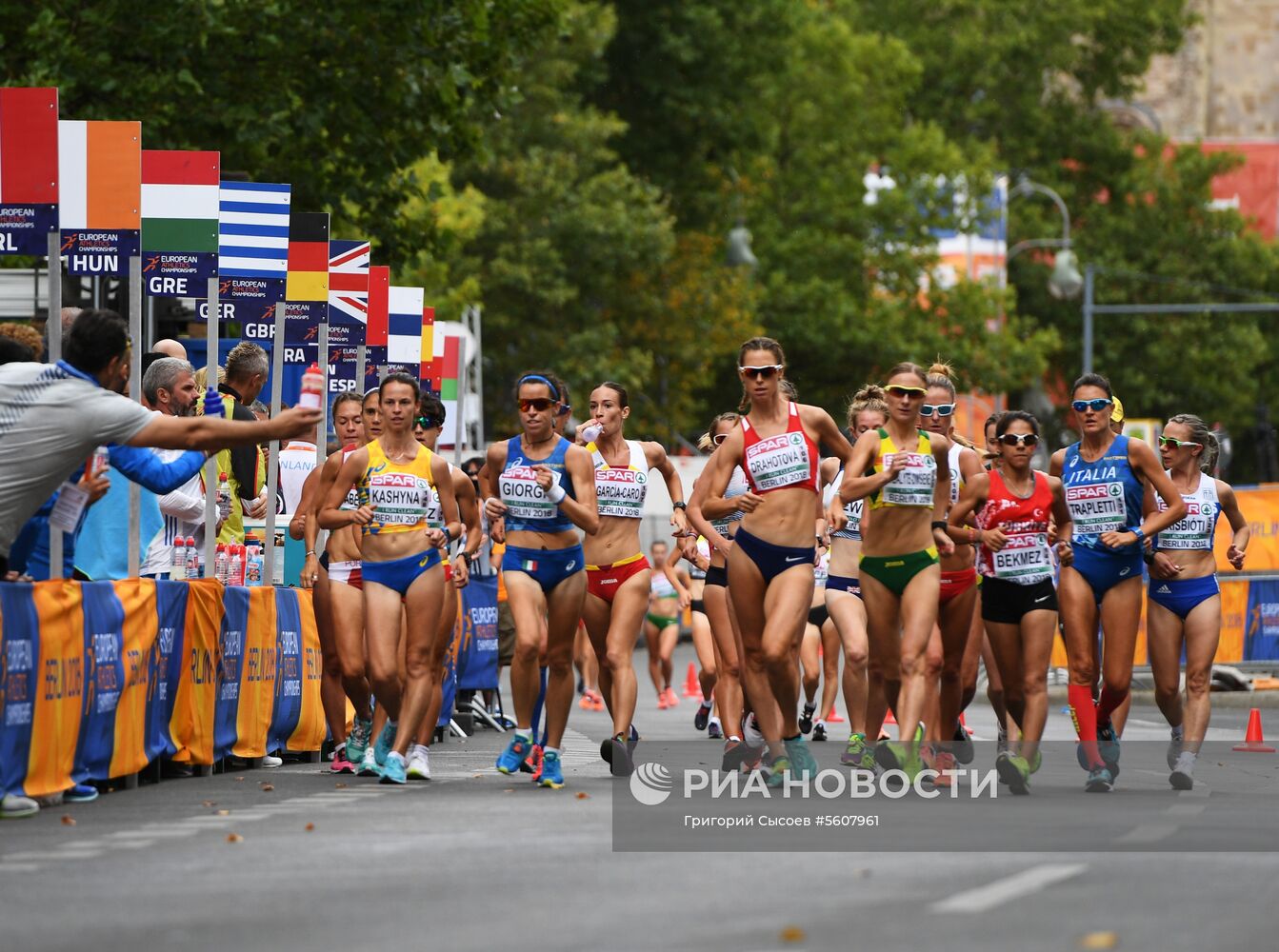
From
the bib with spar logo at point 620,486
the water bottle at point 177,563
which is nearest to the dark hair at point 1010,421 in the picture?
the bib with spar logo at point 620,486

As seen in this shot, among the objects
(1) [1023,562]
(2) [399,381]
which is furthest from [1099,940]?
(2) [399,381]

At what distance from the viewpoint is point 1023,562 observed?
1343 cm

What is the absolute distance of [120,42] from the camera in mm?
25953

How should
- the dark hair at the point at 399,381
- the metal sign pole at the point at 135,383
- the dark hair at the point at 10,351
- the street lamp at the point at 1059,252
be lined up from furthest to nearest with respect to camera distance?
the street lamp at the point at 1059,252 < the dark hair at the point at 399,381 < the metal sign pole at the point at 135,383 < the dark hair at the point at 10,351

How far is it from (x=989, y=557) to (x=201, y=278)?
532cm

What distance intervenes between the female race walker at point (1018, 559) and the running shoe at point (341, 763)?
3562 millimetres

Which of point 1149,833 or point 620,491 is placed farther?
→ point 620,491

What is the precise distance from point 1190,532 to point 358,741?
4634 millimetres

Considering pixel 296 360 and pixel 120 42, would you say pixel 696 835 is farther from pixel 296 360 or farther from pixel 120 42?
pixel 120 42

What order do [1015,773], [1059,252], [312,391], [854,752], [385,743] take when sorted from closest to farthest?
[312,391] < [1015,773] < [385,743] < [854,752] < [1059,252]

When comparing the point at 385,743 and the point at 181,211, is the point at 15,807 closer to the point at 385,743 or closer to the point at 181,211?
the point at 385,743

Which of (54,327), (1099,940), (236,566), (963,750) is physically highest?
(54,327)

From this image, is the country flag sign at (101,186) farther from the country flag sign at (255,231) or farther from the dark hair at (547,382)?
the country flag sign at (255,231)

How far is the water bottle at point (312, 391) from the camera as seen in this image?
10.8 meters
